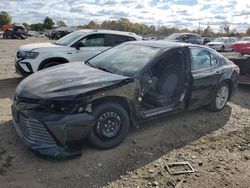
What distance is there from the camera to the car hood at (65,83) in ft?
12.7

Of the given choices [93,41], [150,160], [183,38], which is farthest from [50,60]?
[183,38]

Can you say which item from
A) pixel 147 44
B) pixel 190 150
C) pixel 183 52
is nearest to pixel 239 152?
pixel 190 150

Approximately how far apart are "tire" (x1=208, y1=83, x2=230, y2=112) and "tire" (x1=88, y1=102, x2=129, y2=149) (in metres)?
2.56

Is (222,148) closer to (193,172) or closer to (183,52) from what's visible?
(193,172)

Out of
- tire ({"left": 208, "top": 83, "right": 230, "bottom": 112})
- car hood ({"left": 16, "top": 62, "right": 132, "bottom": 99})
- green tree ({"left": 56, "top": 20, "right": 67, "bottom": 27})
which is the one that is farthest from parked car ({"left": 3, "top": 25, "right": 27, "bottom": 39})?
green tree ({"left": 56, "top": 20, "right": 67, "bottom": 27})

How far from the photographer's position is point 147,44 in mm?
A: 5449

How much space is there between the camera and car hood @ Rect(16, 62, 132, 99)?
3.87m

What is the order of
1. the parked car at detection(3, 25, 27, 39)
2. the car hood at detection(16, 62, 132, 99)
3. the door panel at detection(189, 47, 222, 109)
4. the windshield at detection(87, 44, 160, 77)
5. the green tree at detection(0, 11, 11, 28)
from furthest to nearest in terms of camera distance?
1. the green tree at detection(0, 11, 11, 28)
2. the parked car at detection(3, 25, 27, 39)
3. the door panel at detection(189, 47, 222, 109)
4. the windshield at detection(87, 44, 160, 77)
5. the car hood at detection(16, 62, 132, 99)

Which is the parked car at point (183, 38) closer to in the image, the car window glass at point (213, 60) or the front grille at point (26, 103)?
the car window glass at point (213, 60)

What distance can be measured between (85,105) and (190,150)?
1.81m

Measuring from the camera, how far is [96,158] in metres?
4.05

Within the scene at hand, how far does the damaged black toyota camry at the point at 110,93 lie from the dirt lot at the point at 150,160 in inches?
9.5

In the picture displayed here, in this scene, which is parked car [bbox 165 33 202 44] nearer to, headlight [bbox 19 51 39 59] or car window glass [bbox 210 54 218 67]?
headlight [bbox 19 51 39 59]

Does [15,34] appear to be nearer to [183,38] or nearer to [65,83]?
[183,38]
